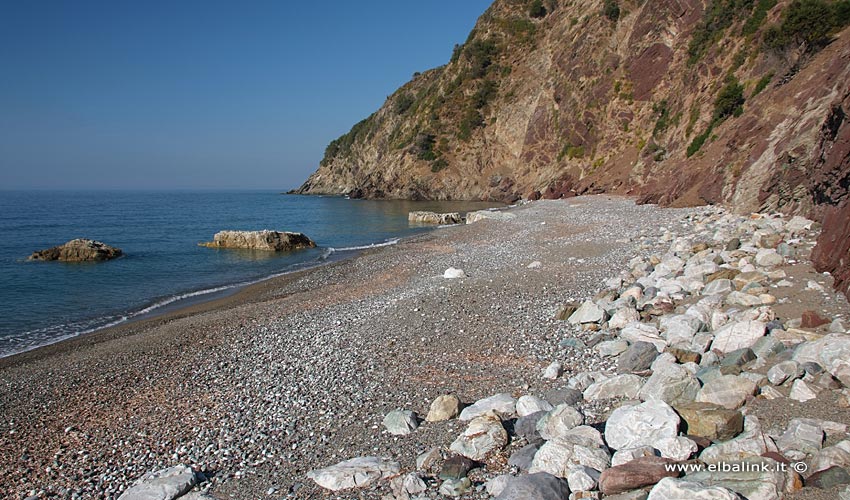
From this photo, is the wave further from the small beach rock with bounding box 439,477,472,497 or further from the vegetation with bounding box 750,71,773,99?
the vegetation with bounding box 750,71,773,99

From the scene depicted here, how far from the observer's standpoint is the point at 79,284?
22.3 metres

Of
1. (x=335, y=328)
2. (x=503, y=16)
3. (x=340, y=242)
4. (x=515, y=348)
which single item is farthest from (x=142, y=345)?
(x=503, y=16)

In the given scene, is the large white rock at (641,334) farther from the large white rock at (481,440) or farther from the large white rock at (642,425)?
the large white rock at (481,440)

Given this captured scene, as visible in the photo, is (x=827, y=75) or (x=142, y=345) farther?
(x=827, y=75)

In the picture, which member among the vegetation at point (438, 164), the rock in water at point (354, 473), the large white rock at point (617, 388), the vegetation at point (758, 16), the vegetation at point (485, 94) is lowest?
the rock in water at point (354, 473)

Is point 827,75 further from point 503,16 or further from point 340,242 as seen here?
point 503,16

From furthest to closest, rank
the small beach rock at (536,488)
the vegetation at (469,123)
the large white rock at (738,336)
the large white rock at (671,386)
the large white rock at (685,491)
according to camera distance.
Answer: the vegetation at (469,123) → the large white rock at (738,336) → the large white rock at (671,386) → the small beach rock at (536,488) → the large white rock at (685,491)

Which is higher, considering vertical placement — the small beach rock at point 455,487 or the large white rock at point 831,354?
the large white rock at point 831,354

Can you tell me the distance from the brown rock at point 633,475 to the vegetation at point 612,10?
192 feet

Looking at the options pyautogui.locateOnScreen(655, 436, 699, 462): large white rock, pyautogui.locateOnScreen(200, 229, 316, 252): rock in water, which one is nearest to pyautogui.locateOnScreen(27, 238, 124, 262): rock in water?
pyautogui.locateOnScreen(200, 229, 316, 252): rock in water

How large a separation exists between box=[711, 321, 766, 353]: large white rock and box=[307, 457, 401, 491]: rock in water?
4.52 metres

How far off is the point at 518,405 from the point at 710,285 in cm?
534

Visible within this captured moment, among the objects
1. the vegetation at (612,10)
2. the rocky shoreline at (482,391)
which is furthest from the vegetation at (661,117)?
the rocky shoreline at (482,391)

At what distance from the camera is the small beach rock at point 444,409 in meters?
6.68
